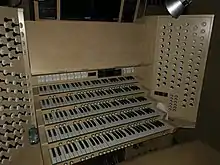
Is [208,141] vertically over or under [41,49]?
under

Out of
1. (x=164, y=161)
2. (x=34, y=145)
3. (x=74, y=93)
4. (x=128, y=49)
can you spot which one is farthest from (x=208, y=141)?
(x=34, y=145)

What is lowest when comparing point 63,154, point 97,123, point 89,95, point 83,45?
point 63,154

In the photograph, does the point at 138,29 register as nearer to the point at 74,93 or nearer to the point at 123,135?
the point at 74,93

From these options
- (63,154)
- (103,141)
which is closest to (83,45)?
(103,141)

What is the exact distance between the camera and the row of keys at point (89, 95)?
182 centimetres

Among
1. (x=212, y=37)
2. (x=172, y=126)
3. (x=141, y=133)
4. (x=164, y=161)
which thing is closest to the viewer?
(x=164, y=161)

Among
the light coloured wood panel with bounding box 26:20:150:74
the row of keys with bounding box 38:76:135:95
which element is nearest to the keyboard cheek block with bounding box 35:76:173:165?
the row of keys with bounding box 38:76:135:95

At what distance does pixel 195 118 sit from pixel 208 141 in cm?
33

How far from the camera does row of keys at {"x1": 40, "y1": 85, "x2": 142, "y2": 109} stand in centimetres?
182

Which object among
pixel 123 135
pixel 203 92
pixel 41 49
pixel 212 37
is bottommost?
pixel 123 135

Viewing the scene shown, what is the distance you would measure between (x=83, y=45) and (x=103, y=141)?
1.01 metres

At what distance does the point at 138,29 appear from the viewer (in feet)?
7.57

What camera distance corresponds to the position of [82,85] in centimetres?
205

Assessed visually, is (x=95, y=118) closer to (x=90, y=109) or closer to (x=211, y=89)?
(x=90, y=109)
